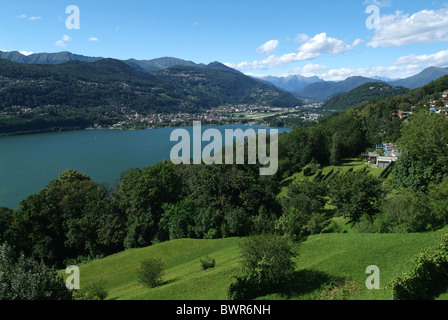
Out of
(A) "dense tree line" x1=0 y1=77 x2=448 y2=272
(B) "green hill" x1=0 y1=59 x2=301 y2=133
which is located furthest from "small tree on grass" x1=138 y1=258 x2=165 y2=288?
(B) "green hill" x1=0 y1=59 x2=301 y2=133

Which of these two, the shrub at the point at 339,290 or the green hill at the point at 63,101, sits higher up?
the green hill at the point at 63,101

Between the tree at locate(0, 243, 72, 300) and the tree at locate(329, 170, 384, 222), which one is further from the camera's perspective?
the tree at locate(329, 170, 384, 222)

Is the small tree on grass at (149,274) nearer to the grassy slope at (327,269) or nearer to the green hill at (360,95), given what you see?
the grassy slope at (327,269)

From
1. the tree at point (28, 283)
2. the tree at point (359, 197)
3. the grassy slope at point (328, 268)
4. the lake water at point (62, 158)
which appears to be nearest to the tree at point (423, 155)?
the tree at point (359, 197)

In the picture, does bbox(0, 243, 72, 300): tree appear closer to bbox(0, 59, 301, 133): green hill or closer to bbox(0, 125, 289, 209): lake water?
bbox(0, 125, 289, 209): lake water

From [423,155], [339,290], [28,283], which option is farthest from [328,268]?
[423,155]

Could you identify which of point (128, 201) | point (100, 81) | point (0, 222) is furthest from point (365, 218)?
point (100, 81)
